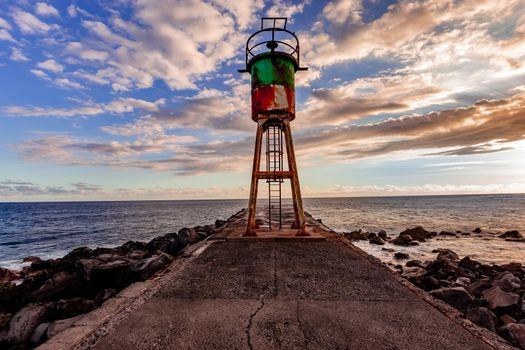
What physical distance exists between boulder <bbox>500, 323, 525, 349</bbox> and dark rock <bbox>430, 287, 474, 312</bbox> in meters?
0.80

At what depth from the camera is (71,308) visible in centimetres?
570

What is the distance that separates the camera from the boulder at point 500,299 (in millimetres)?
5254

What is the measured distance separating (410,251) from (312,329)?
14.2m

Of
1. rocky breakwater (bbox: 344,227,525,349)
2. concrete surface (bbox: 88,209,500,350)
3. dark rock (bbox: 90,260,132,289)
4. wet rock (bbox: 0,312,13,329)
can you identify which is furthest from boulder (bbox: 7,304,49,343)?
rocky breakwater (bbox: 344,227,525,349)

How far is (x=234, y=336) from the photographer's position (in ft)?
10.8

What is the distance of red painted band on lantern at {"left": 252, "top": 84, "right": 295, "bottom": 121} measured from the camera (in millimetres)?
9102

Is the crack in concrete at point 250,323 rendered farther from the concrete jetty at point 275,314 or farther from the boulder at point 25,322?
the boulder at point 25,322

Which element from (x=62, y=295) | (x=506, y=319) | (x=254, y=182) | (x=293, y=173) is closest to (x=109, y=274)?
(x=62, y=295)

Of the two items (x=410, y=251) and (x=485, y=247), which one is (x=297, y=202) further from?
(x=485, y=247)

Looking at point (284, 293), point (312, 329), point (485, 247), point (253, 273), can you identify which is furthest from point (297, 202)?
point (485, 247)

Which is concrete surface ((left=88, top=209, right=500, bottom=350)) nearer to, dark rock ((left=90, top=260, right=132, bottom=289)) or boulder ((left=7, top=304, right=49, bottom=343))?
dark rock ((left=90, top=260, right=132, bottom=289))

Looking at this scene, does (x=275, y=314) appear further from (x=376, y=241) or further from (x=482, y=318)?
(x=376, y=241)

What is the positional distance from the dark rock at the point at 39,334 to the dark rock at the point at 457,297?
714cm

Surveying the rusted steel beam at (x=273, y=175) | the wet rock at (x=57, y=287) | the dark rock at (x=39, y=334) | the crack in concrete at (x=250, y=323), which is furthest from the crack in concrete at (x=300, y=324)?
the wet rock at (x=57, y=287)
